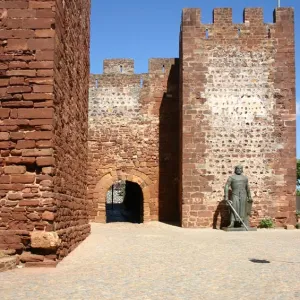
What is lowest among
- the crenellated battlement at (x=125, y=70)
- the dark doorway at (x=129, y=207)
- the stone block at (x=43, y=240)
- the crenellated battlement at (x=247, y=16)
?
the dark doorway at (x=129, y=207)

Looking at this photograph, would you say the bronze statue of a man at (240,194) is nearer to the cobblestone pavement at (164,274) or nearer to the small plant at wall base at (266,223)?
the small plant at wall base at (266,223)

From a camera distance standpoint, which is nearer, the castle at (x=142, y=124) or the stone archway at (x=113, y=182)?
the castle at (x=142, y=124)

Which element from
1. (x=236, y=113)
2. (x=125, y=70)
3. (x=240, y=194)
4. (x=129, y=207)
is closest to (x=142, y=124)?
(x=125, y=70)

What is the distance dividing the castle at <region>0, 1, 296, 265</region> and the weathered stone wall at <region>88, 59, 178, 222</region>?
1.5 inches

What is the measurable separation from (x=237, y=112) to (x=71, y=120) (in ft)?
27.1

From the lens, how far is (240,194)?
15.0 m

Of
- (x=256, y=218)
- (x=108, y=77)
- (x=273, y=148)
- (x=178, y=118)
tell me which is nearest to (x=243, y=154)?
(x=273, y=148)

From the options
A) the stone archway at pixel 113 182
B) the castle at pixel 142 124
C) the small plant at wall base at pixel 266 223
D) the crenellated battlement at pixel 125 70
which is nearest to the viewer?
the castle at pixel 142 124

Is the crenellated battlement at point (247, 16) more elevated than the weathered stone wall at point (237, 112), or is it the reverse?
the crenellated battlement at point (247, 16)

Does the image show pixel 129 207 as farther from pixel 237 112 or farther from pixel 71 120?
pixel 71 120

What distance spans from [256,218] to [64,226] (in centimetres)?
912

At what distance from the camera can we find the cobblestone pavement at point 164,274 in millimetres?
5051

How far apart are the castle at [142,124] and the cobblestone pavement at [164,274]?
728mm

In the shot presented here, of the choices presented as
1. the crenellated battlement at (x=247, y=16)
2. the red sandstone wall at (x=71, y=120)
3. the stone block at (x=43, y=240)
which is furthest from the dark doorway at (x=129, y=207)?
the stone block at (x=43, y=240)
